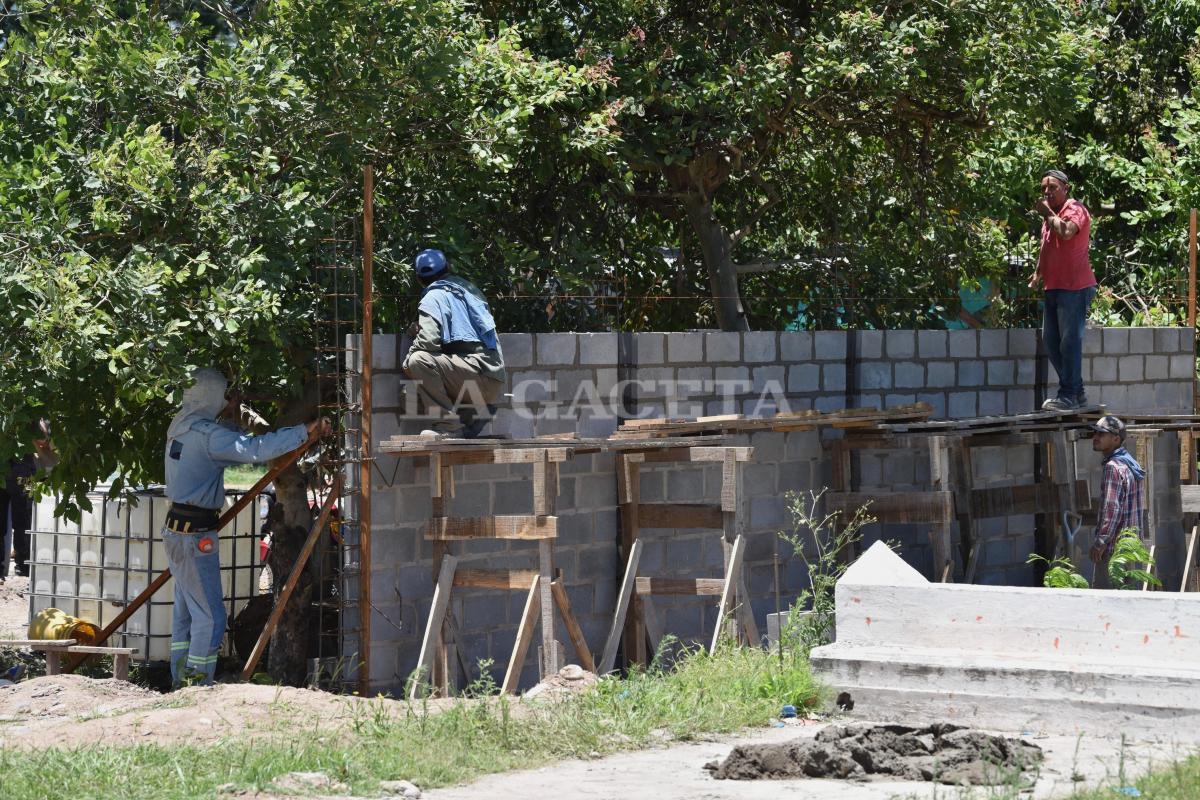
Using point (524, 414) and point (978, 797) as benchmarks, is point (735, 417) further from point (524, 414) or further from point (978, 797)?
point (978, 797)

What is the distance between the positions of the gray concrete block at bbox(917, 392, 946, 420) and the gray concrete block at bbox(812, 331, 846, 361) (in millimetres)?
865

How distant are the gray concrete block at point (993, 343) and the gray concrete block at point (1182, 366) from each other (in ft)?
6.75

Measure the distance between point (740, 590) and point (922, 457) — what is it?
9.60 feet

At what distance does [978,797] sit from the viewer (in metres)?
5.75

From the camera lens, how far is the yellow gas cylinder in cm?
1021

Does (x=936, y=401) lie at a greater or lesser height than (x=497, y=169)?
lesser

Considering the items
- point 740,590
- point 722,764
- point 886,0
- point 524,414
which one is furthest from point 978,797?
point 886,0

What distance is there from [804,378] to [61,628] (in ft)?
16.9

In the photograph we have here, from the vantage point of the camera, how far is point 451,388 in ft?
28.8

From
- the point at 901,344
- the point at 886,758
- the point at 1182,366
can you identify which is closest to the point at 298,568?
the point at 886,758

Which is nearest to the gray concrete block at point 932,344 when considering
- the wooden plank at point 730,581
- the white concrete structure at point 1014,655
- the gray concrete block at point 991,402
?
the gray concrete block at point 991,402

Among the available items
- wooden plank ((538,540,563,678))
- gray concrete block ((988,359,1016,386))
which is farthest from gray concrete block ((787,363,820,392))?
wooden plank ((538,540,563,678))

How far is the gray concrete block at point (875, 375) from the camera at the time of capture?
37.6ft

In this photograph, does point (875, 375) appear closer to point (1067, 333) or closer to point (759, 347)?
point (759, 347)
